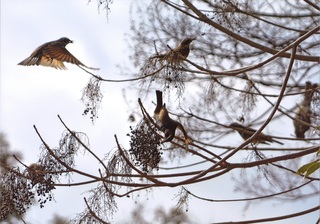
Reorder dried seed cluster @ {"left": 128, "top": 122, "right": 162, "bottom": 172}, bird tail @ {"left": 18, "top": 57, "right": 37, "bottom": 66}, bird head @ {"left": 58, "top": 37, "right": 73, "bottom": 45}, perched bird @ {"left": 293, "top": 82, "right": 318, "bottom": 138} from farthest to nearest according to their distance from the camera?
perched bird @ {"left": 293, "top": 82, "right": 318, "bottom": 138}, bird head @ {"left": 58, "top": 37, "right": 73, "bottom": 45}, bird tail @ {"left": 18, "top": 57, "right": 37, "bottom": 66}, dried seed cluster @ {"left": 128, "top": 122, "right": 162, "bottom": 172}

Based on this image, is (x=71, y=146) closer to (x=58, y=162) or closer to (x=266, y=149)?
(x=58, y=162)

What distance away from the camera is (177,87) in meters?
3.03

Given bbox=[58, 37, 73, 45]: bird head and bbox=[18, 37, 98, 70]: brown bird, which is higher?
bbox=[58, 37, 73, 45]: bird head

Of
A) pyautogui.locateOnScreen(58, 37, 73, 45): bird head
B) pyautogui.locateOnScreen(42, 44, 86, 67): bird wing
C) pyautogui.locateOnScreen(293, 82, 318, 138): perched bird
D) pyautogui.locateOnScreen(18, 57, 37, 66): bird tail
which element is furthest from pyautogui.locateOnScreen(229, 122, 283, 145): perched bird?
pyautogui.locateOnScreen(18, 57, 37, 66): bird tail

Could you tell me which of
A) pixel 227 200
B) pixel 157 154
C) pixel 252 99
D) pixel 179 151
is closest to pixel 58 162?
pixel 157 154

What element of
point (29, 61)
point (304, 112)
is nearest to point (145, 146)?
point (29, 61)

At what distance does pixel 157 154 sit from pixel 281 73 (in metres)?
2.94

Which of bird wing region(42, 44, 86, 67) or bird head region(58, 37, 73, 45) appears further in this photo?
bird head region(58, 37, 73, 45)

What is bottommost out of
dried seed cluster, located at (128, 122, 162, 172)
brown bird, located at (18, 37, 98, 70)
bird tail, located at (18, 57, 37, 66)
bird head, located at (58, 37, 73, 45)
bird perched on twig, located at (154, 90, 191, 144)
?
dried seed cluster, located at (128, 122, 162, 172)

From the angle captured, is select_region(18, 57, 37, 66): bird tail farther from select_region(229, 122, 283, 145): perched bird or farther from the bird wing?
select_region(229, 122, 283, 145): perched bird

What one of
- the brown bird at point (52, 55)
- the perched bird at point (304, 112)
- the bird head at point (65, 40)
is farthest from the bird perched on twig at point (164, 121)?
the perched bird at point (304, 112)

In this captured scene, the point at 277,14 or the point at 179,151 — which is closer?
the point at 179,151

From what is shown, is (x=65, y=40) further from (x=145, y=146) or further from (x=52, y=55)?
(x=145, y=146)

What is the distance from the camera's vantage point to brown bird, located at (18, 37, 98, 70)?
3.92 m
